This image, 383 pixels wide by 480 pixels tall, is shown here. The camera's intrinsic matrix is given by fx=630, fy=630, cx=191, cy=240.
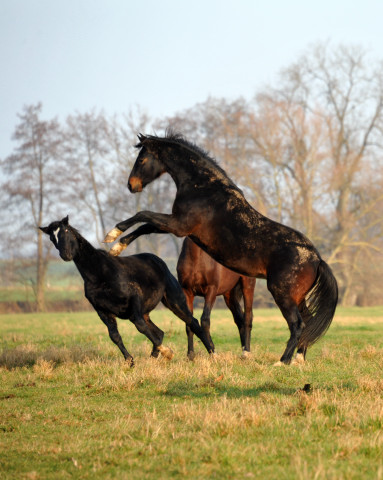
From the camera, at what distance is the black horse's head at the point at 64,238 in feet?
31.2

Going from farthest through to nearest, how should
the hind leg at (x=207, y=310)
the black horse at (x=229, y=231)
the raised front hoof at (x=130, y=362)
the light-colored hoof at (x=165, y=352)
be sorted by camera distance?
1. the hind leg at (x=207, y=310)
2. the light-colored hoof at (x=165, y=352)
3. the raised front hoof at (x=130, y=362)
4. the black horse at (x=229, y=231)

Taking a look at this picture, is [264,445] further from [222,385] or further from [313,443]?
[222,385]

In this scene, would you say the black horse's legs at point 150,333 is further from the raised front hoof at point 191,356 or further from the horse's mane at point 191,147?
the horse's mane at point 191,147

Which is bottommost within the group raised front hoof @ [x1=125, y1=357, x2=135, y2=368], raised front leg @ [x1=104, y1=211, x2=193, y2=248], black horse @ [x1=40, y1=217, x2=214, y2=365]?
raised front hoof @ [x1=125, y1=357, x2=135, y2=368]

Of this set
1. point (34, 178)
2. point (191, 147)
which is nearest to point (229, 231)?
point (191, 147)

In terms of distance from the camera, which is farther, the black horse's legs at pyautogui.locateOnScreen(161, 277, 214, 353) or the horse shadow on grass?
the black horse's legs at pyautogui.locateOnScreen(161, 277, 214, 353)

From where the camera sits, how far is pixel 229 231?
28.1 feet

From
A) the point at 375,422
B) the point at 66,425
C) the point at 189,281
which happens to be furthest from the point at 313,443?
the point at 189,281

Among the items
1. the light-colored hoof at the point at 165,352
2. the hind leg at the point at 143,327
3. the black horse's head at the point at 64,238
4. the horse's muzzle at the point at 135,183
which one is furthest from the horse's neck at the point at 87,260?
the light-colored hoof at the point at 165,352

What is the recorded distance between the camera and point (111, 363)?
9719 millimetres

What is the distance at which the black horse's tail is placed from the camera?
9367mm

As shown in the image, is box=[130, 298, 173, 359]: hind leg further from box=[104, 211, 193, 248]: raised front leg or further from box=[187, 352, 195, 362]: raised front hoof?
box=[104, 211, 193, 248]: raised front leg

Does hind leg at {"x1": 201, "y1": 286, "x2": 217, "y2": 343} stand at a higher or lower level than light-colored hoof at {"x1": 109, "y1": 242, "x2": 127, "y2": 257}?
lower

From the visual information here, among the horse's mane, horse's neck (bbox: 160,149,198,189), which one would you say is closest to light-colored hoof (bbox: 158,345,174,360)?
horse's neck (bbox: 160,149,198,189)
